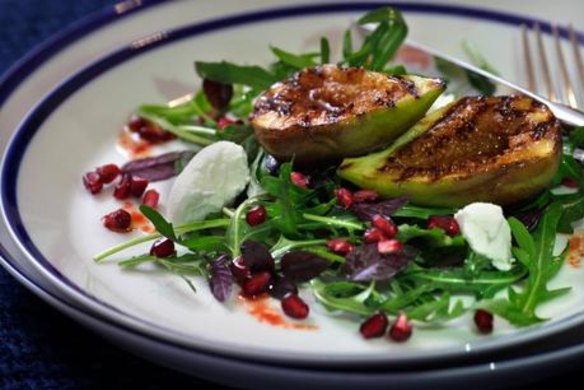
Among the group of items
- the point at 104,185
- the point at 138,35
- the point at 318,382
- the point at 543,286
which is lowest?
the point at 543,286

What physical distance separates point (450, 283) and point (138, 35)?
5.18 ft

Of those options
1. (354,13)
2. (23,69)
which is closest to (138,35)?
(23,69)

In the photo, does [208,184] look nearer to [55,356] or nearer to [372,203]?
[372,203]

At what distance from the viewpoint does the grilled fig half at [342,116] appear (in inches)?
87.1

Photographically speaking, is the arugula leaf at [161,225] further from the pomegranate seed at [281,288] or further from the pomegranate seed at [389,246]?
the pomegranate seed at [389,246]

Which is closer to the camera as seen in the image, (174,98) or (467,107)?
(467,107)

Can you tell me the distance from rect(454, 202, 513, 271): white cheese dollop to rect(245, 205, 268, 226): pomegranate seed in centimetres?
46

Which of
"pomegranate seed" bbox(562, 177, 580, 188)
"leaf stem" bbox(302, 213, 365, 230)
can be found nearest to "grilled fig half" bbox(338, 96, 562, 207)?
"leaf stem" bbox(302, 213, 365, 230)

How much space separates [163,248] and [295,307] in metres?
0.38

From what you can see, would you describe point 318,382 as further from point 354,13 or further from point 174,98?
point 354,13

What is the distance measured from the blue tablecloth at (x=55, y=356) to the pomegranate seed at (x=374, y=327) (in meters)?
0.31

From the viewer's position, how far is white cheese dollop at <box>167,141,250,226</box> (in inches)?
86.8

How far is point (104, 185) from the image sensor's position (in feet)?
8.27

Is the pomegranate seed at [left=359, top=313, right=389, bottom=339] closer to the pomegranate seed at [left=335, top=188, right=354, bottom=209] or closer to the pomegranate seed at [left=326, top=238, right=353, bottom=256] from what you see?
the pomegranate seed at [left=326, top=238, right=353, bottom=256]
